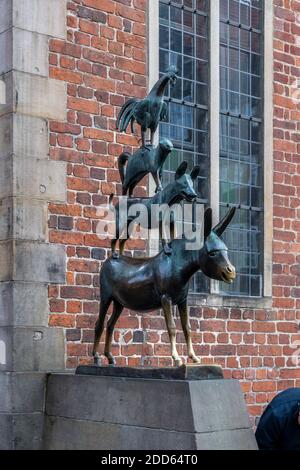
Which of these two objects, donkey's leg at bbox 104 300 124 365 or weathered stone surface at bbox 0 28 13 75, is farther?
weathered stone surface at bbox 0 28 13 75

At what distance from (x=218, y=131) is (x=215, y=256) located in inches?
130

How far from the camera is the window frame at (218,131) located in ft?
25.4

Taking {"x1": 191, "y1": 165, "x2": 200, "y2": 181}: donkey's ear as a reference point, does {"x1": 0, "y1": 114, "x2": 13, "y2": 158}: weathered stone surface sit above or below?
above

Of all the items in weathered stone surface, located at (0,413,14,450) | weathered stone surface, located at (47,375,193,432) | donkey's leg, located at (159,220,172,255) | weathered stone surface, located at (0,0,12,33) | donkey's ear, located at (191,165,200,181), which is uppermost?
weathered stone surface, located at (0,0,12,33)

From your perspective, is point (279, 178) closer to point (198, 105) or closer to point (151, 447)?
point (198, 105)

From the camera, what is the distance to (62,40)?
706cm

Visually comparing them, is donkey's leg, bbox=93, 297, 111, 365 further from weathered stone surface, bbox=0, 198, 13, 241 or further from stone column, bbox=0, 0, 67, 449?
weathered stone surface, bbox=0, 198, 13, 241

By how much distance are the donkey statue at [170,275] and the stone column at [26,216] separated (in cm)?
85

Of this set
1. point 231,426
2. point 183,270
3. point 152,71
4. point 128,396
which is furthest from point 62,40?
point 231,426

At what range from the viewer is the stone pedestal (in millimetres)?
5008

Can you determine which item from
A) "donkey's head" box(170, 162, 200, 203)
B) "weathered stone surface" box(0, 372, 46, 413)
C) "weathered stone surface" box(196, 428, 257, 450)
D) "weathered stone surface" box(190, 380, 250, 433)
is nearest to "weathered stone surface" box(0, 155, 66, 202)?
"weathered stone surface" box(0, 372, 46, 413)

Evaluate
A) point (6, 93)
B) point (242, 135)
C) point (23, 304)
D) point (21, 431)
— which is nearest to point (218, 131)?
point (242, 135)

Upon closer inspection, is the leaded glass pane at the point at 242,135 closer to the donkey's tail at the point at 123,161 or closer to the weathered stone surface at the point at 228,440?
the donkey's tail at the point at 123,161

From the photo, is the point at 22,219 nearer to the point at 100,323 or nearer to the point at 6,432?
the point at 100,323
